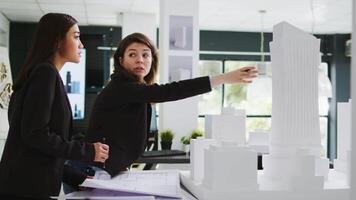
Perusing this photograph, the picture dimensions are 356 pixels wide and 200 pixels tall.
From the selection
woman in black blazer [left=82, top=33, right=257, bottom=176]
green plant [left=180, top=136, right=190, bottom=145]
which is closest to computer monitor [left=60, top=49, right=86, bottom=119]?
green plant [left=180, top=136, right=190, bottom=145]

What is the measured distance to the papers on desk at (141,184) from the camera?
1102 mm

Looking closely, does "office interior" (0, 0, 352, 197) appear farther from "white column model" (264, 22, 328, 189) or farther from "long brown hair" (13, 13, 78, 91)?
"long brown hair" (13, 13, 78, 91)

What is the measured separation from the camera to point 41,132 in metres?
1.19

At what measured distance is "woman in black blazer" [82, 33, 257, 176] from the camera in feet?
4.66

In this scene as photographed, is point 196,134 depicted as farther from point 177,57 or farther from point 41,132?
point 41,132

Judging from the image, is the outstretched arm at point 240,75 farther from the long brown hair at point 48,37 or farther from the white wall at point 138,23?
the white wall at point 138,23

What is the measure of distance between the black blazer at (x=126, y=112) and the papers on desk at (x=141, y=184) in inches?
3.1

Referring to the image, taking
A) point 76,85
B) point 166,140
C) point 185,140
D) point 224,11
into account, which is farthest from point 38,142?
point 76,85

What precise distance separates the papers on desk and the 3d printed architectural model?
3.5 inches

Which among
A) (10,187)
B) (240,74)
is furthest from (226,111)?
(10,187)

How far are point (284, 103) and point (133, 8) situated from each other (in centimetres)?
496

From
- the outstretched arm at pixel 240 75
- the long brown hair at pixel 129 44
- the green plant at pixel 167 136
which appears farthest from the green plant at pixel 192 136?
the outstretched arm at pixel 240 75

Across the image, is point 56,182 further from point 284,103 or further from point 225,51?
point 225,51

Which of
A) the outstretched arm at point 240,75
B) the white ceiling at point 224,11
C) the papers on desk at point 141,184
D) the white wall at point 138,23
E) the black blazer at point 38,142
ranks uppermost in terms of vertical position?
the white ceiling at point 224,11
